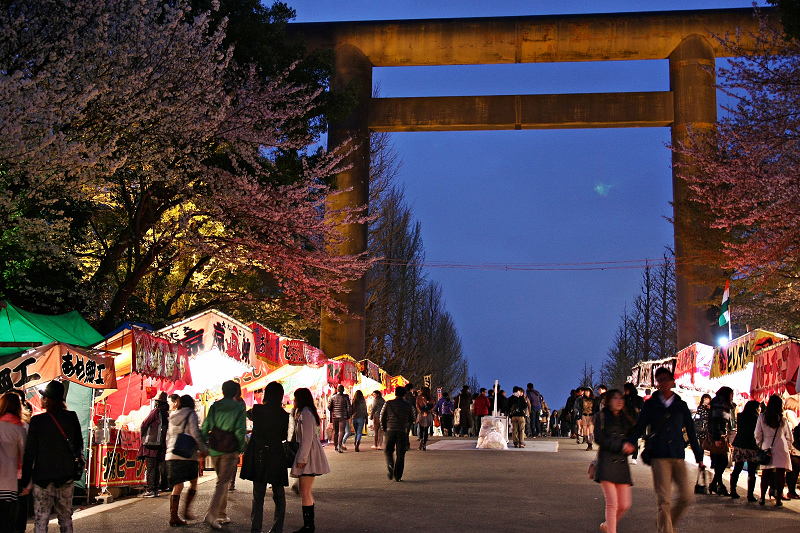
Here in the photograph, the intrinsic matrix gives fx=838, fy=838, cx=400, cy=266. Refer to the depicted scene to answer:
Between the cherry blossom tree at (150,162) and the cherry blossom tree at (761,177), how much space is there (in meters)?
10.9

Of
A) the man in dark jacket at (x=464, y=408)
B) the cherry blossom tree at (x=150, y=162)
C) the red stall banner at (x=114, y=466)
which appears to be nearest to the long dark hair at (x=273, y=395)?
the red stall banner at (x=114, y=466)

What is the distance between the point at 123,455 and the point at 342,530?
507 centimetres

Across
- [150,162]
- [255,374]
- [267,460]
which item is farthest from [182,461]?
[150,162]

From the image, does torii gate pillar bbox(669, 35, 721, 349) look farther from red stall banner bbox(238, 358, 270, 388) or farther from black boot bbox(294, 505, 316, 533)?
black boot bbox(294, 505, 316, 533)

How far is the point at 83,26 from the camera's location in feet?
49.1

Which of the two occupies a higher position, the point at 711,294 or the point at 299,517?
the point at 711,294

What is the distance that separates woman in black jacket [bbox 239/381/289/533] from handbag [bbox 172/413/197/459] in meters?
1.28

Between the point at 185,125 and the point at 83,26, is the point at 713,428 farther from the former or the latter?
the point at 83,26

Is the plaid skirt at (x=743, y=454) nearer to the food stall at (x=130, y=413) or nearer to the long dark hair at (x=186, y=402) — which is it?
the long dark hair at (x=186, y=402)

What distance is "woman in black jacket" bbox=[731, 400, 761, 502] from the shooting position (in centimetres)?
1209

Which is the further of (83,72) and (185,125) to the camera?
(185,125)

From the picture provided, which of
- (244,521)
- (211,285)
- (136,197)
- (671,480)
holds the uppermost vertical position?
(136,197)

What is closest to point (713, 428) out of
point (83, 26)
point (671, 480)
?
point (671, 480)

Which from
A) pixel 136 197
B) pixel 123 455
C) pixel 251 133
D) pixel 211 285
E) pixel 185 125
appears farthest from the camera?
pixel 211 285
